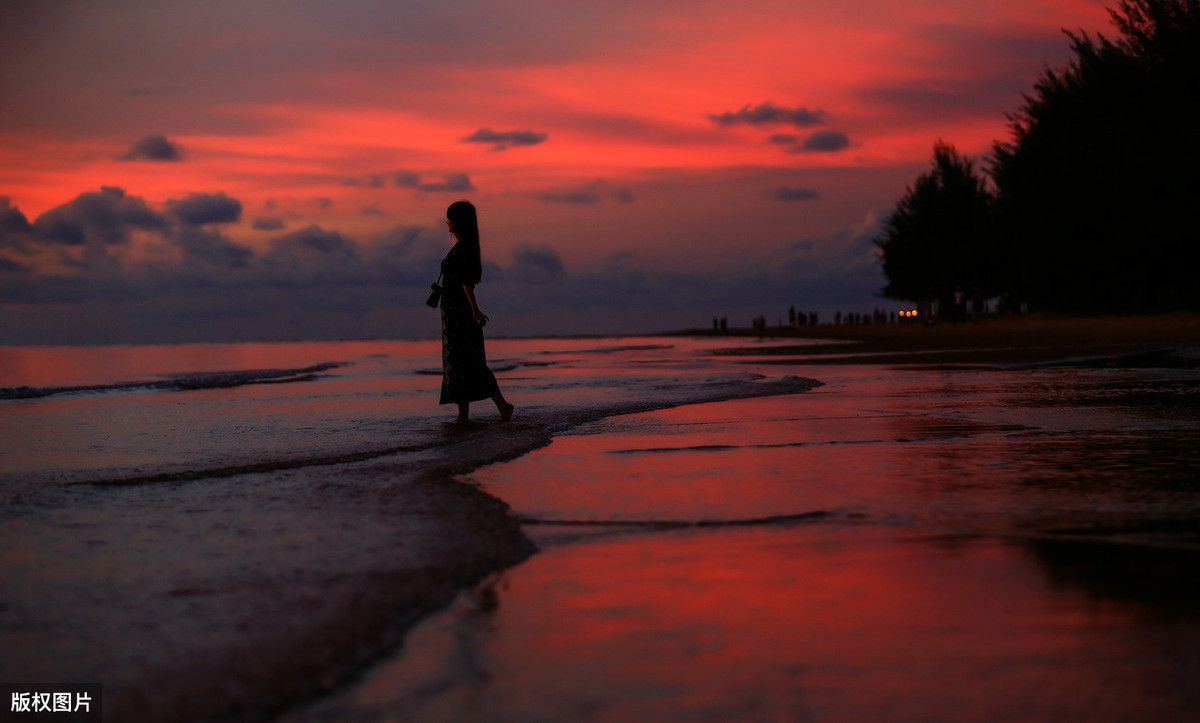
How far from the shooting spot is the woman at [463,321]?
9930 millimetres

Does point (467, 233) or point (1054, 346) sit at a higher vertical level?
point (467, 233)

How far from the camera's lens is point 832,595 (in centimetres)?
349

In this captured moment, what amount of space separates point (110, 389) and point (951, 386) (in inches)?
562

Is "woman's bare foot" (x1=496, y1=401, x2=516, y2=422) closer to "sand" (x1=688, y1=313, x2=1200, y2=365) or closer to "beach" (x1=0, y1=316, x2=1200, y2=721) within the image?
"beach" (x1=0, y1=316, x2=1200, y2=721)

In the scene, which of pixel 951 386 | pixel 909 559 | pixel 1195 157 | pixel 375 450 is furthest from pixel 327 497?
pixel 1195 157

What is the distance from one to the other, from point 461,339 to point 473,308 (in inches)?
14.6

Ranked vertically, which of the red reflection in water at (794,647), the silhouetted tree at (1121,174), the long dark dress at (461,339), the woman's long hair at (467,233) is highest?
the silhouetted tree at (1121,174)

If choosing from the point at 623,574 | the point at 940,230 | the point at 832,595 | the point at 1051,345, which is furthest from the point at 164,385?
the point at 940,230

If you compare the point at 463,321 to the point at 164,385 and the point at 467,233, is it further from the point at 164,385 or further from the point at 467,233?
the point at 164,385

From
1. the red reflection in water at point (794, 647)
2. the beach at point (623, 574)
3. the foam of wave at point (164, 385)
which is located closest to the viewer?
the red reflection in water at point (794, 647)

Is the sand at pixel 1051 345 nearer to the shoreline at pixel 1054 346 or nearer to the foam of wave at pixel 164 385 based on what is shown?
the shoreline at pixel 1054 346

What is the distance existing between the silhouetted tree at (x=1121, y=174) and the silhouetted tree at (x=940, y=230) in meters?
16.3

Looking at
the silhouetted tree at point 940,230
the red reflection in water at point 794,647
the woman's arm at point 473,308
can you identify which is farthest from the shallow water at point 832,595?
the silhouetted tree at point 940,230

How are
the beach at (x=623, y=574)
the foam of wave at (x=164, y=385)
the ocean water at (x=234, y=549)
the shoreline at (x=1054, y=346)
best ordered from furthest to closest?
the shoreline at (x=1054, y=346)
the foam of wave at (x=164, y=385)
the ocean water at (x=234, y=549)
the beach at (x=623, y=574)
